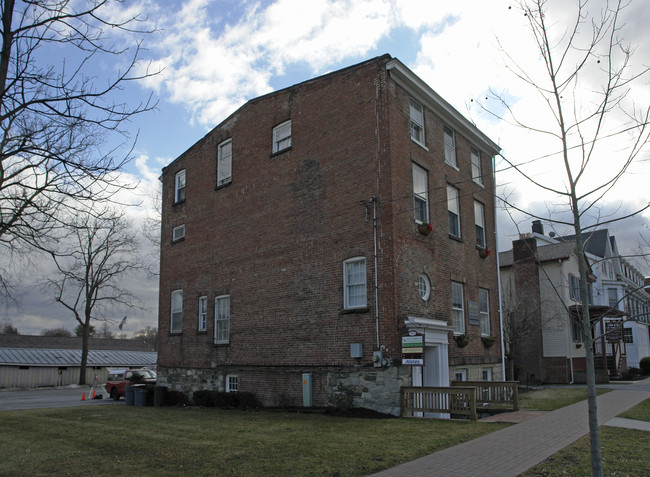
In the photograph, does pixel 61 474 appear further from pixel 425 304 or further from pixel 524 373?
pixel 524 373

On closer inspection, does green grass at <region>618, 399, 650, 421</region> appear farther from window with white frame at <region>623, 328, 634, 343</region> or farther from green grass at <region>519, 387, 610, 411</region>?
window with white frame at <region>623, 328, 634, 343</region>

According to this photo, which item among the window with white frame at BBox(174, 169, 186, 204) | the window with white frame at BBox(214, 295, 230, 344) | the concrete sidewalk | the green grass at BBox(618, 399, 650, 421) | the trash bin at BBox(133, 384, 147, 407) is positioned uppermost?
the window with white frame at BBox(174, 169, 186, 204)

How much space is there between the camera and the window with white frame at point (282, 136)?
65.4 feet

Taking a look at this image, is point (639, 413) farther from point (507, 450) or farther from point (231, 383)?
point (231, 383)

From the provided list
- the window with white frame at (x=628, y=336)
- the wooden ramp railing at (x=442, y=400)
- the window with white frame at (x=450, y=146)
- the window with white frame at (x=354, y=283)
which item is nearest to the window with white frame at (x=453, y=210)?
the window with white frame at (x=450, y=146)

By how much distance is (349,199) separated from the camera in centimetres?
1722

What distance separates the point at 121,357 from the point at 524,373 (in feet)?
151

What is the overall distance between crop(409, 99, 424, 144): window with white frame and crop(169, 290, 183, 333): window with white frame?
1266 cm

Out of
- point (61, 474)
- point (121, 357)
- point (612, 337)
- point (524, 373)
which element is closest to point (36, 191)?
point (61, 474)

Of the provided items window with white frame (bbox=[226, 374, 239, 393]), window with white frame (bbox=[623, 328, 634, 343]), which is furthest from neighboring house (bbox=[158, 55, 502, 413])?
window with white frame (bbox=[623, 328, 634, 343])

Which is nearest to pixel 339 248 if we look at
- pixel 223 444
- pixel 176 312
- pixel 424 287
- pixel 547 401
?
pixel 424 287

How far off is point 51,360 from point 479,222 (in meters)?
46.8

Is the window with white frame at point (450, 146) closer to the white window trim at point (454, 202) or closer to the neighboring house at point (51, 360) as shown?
the white window trim at point (454, 202)

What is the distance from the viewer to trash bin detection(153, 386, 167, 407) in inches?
853
